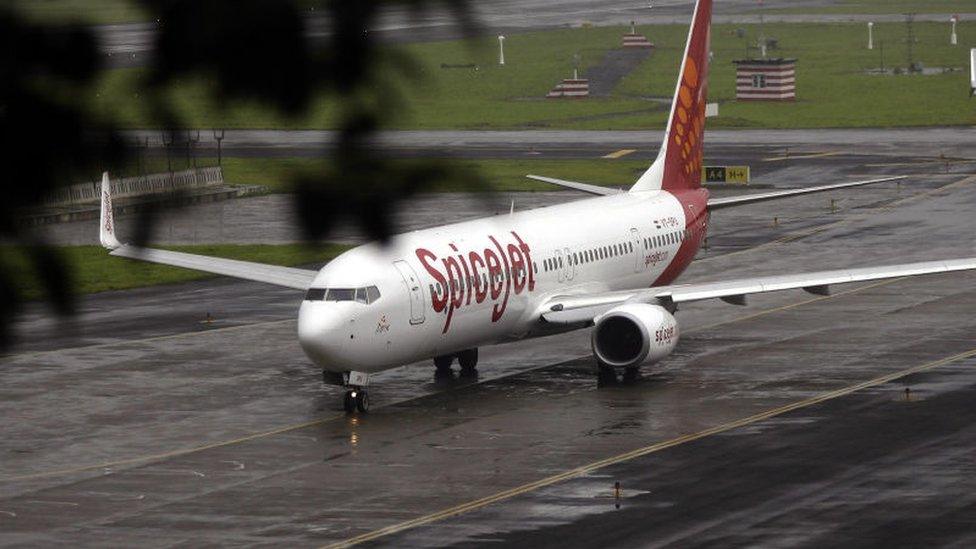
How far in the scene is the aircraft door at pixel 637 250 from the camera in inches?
1879

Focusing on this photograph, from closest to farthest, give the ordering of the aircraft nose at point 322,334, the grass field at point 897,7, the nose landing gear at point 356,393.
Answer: the aircraft nose at point 322,334
the nose landing gear at point 356,393
the grass field at point 897,7

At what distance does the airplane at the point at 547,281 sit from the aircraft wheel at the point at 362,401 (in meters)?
0.03

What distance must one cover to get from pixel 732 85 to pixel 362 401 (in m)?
99.6

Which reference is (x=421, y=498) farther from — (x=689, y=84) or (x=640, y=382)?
(x=689, y=84)

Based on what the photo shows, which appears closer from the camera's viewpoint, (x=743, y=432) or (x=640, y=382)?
(x=743, y=432)

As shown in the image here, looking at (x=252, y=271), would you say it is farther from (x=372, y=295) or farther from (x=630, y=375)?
(x=630, y=375)

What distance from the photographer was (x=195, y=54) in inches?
193

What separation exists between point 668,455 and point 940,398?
8.56m

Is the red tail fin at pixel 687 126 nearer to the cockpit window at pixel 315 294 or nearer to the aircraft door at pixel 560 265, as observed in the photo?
the aircraft door at pixel 560 265

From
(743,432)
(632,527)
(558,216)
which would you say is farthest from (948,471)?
(558,216)

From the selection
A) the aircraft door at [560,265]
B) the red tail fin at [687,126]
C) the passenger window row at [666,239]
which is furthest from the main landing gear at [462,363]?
the red tail fin at [687,126]

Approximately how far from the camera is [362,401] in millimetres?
40375

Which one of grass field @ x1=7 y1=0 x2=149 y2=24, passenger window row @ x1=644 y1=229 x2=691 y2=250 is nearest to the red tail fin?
passenger window row @ x1=644 y1=229 x2=691 y2=250

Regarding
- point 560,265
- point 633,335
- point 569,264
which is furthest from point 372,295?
point 569,264
